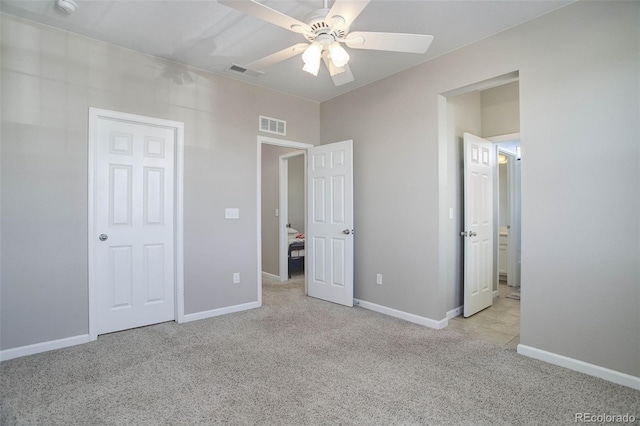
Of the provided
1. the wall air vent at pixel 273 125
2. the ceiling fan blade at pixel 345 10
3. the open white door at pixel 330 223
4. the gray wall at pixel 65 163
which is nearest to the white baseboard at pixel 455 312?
the open white door at pixel 330 223

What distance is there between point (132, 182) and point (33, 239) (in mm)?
876

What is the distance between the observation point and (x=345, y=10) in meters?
1.75

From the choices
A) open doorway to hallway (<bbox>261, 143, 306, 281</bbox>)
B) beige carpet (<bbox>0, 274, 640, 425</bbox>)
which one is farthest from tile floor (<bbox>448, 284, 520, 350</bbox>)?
open doorway to hallway (<bbox>261, 143, 306, 281</bbox>)

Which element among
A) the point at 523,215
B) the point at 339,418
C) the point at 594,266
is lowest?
the point at 339,418

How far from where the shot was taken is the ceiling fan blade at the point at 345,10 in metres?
1.68

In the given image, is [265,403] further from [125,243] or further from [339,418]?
[125,243]

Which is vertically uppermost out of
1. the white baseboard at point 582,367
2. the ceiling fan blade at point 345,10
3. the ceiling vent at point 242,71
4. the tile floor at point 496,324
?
the ceiling vent at point 242,71

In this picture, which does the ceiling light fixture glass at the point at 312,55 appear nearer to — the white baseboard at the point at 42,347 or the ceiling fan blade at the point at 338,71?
the ceiling fan blade at the point at 338,71

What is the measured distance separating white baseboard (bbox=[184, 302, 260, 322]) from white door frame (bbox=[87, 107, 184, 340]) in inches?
4.0

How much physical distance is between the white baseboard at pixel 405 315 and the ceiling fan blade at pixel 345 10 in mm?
2745

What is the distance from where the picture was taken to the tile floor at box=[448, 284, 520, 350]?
2986 millimetres

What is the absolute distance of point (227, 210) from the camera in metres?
3.69

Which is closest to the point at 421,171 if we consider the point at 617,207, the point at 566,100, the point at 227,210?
the point at 566,100

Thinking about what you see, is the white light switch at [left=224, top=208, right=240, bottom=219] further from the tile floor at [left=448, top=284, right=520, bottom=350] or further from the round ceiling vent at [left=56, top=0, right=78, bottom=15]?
the tile floor at [left=448, top=284, right=520, bottom=350]
